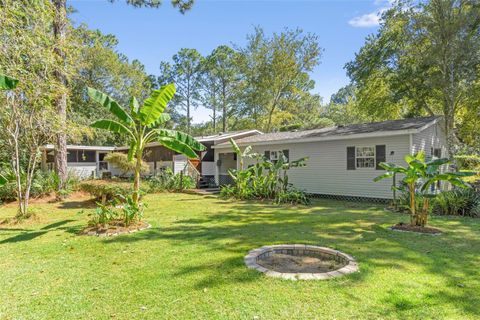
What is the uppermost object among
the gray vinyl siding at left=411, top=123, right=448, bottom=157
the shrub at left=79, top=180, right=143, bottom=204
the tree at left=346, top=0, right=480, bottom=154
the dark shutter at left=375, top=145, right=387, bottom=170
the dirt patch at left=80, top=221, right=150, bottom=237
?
the tree at left=346, top=0, right=480, bottom=154

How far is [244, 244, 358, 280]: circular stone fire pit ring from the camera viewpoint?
4.01 meters

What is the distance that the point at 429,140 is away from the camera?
13562 mm

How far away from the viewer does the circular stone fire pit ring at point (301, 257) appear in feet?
13.1

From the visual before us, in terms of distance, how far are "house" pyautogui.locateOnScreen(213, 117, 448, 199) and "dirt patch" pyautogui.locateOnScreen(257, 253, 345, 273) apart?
8.66m

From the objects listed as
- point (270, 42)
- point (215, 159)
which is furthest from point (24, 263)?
point (270, 42)

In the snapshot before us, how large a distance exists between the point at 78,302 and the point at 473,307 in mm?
4346

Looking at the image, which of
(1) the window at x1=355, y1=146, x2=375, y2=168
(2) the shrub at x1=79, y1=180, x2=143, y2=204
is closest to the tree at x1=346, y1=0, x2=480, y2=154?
(1) the window at x1=355, y1=146, x2=375, y2=168

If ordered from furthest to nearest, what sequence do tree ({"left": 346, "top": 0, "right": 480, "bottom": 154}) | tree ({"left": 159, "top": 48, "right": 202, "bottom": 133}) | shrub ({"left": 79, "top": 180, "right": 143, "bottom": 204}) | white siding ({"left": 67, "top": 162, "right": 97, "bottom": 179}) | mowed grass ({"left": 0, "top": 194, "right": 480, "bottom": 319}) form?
tree ({"left": 159, "top": 48, "right": 202, "bottom": 133}), white siding ({"left": 67, "top": 162, "right": 97, "bottom": 179}), tree ({"left": 346, "top": 0, "right": 480, "bottom": 154}), shrub ({"left": 79, "top": 180, "right": 143, "bottom": 204}), mowed grass ({"left": 0, "top": 194, "right": 480, "bottom": 319})

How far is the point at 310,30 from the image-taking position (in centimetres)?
2753

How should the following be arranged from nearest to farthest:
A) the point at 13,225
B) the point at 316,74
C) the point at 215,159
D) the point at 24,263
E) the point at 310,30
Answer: the point at 24,263, the point at 13,225, the point at 215,159, the point at 310,30, the point at 316,74

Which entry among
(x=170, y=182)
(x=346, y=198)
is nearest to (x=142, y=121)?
(x=346, y=198)

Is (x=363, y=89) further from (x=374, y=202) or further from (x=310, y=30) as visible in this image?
(x=374, y=202)

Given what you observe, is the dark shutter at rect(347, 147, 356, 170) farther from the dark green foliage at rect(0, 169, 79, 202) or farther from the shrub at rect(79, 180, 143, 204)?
the dark green foliage at rect(0, 169, 79, 202)

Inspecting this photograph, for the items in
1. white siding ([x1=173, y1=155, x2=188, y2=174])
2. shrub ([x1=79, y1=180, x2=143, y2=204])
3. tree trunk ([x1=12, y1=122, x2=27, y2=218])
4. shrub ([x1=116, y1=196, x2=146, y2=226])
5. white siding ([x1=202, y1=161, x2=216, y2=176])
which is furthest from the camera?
white siding ([x1=202, y1=161, x2=216, y2=176])
